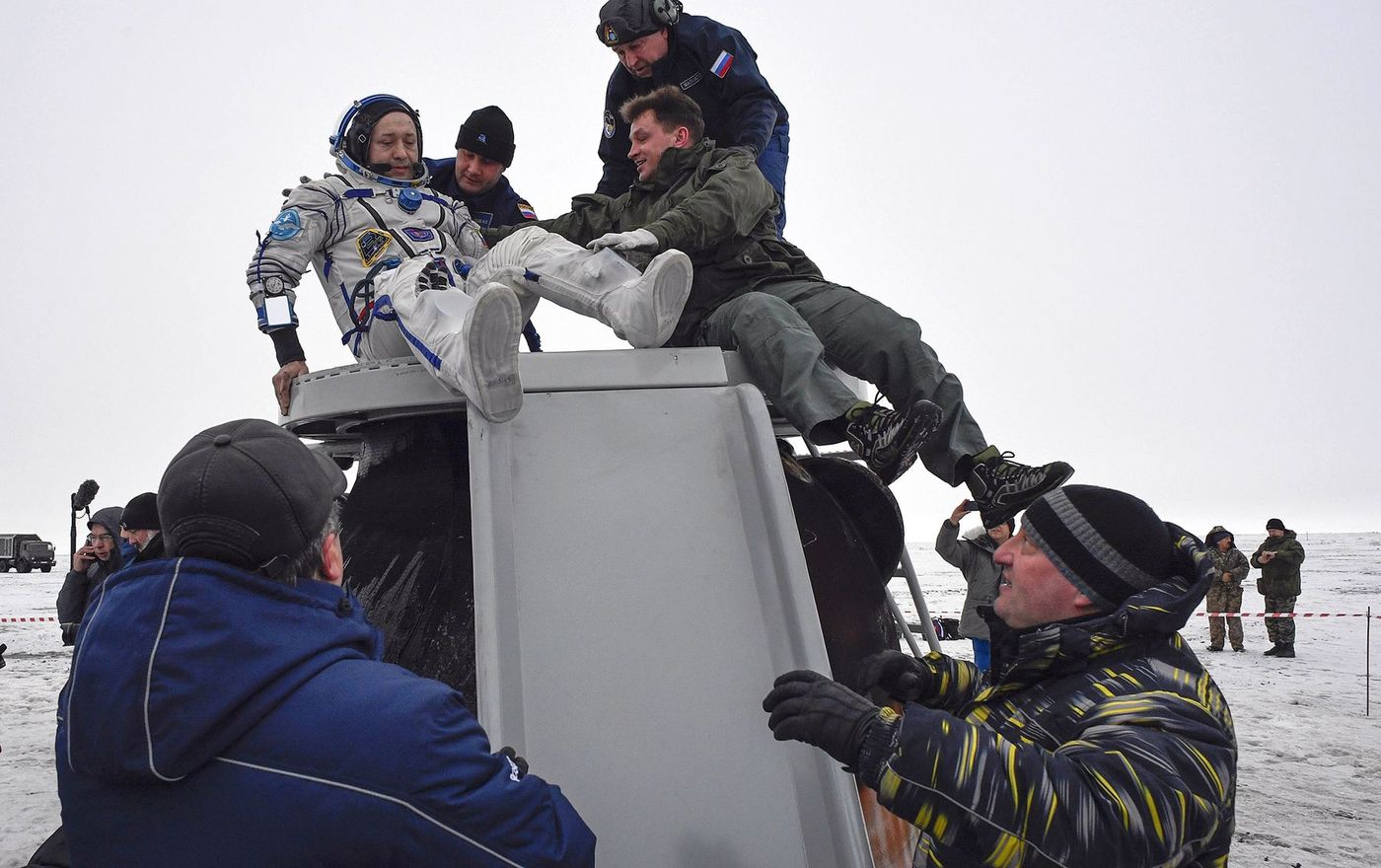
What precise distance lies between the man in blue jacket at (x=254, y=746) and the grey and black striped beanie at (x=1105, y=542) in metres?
0.91

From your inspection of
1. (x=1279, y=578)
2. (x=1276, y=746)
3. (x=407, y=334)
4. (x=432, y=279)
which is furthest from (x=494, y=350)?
(x=1279, y=578)

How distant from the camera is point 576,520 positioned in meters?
2.40

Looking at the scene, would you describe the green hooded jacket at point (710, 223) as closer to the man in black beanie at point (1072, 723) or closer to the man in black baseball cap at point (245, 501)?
the man in black beanie at point (1072, 723)

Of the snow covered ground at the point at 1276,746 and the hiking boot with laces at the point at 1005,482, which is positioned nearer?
the hiking boot with laces at the point at 1005,482

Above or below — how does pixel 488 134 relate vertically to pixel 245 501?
above

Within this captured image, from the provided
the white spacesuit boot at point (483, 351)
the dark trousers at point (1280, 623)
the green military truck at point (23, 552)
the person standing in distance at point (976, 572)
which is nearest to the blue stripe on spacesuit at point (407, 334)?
the white spacesuit boot at point (483, 351)

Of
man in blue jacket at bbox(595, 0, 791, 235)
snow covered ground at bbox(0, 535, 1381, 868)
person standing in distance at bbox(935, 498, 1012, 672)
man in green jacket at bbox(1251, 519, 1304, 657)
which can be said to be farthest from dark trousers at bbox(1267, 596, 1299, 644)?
man in blue jacket at bbox(595, 0, 791, 235)

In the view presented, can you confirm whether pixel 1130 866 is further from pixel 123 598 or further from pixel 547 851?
pixel 123 598

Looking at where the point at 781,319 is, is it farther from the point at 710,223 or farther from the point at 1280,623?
the point at 1280,623

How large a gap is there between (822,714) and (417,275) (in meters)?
1.97

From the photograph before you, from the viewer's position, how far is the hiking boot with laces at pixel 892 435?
2.55m

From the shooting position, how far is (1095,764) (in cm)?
139

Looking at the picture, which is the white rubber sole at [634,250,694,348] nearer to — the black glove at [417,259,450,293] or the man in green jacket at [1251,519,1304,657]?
the black glove at [417,259,450,293]

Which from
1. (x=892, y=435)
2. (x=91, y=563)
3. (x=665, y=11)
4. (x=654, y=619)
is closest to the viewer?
(x=654, y=619)
